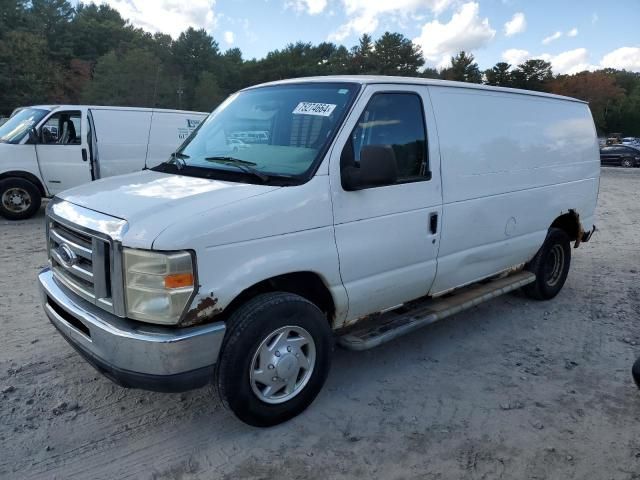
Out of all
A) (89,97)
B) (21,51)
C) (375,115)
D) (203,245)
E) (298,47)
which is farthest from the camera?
(298,47)

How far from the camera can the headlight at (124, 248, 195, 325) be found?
2686 mm

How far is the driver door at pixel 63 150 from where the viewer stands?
31.8ft

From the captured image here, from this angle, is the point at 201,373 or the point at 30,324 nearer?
the point at 201,373

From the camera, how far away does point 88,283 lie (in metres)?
3.07

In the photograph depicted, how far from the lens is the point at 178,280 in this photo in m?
2.70

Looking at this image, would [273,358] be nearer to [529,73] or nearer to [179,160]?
[179,160]

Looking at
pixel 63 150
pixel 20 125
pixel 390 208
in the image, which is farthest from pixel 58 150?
pixel 390 208

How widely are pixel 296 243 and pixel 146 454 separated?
1.53 meters

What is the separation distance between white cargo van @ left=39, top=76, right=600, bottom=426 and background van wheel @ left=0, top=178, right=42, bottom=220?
709 centimetres

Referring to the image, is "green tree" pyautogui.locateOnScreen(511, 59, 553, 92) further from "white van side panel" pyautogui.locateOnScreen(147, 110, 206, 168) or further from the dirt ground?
the dirt ground

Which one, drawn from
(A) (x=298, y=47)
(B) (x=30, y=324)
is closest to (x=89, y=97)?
(A) (x=298, y=47)

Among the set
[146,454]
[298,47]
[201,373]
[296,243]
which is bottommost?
[146,454]

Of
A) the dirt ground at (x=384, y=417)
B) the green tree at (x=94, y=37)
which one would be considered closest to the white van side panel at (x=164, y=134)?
the dirt ground at (x=384, y=417)

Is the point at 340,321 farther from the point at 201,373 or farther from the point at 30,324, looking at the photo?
the point at 30,324
